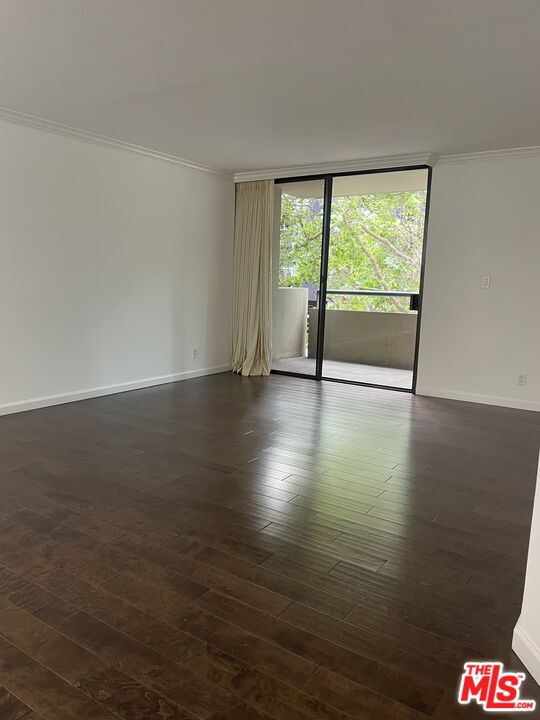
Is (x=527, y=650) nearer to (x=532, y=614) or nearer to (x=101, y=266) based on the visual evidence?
(x=532, y=614)

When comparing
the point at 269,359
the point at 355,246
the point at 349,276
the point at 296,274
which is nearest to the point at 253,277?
the point at 296,274

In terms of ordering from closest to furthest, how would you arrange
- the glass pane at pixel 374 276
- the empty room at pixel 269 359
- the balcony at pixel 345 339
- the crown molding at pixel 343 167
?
the empty room at pixel 269 359 < the crown molding at pixel 343 167 < the glass pane at pixel 374 276 < the balcony at pixel 345 339

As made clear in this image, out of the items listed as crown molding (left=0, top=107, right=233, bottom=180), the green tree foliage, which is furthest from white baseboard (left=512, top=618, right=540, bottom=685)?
the green tree foliage

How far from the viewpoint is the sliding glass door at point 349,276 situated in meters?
6.18

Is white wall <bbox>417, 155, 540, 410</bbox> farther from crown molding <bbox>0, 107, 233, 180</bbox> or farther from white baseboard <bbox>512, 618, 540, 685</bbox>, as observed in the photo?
white baseboard <bbox>512, 618, 540, 685</bbox>

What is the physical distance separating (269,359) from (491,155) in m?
3.33

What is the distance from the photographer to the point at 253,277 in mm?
6621

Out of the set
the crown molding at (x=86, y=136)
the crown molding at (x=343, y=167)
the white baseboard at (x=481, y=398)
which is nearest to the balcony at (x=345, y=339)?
the white baseboard at (x=481, y=398)

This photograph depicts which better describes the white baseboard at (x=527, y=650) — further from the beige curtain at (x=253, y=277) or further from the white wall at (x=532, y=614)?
the beige curtain at (x=253, y=277)

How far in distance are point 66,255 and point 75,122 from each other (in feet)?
3.70

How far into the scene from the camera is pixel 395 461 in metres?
3.61

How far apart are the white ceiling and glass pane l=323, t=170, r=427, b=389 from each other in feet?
3.86

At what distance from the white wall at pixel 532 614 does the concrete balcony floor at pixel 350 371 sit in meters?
4.62

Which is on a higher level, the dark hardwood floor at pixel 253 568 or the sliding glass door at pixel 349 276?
the sliding glass door at pixel 349 276
